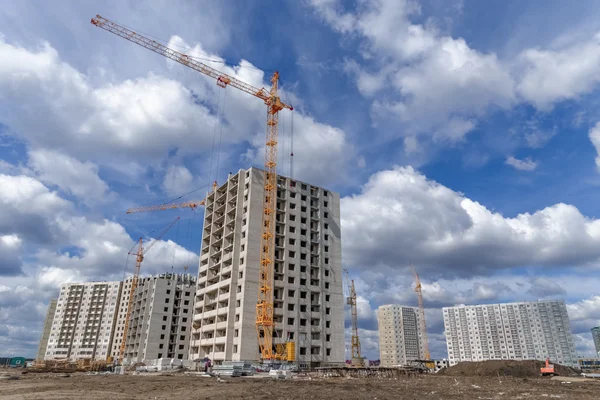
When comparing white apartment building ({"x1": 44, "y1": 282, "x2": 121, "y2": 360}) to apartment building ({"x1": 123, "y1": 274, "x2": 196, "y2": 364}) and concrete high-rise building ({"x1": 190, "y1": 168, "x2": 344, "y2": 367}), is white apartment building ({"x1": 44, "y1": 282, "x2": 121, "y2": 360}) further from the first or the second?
concrete high-rise building ({"x1": 190, "y1": 168, "x2": 344, "y2": 367})

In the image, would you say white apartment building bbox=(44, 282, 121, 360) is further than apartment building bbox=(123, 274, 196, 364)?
Yes

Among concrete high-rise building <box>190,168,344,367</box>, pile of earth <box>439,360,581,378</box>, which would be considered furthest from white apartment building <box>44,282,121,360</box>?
pile of earth <box>439,360,581,378</box>

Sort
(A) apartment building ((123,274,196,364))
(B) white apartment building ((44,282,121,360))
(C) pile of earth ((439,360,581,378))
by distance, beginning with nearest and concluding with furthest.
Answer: (C) pile of earth ((439,360,581,378))
(A) apartment building ((123,274,196,364))
(B) white apartment building ((44,282,121,360))

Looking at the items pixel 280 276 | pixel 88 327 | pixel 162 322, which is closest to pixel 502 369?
pixel 280 276

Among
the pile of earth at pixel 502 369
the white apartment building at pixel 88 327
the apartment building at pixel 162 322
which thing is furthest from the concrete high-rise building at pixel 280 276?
the white apartment building at pixel 88 327

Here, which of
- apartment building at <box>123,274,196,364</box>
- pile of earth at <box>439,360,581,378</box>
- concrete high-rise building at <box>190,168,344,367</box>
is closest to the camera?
pile of earth at <box>439,360,581,378</box>

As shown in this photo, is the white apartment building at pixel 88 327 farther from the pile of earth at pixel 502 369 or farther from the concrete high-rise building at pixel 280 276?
the pile of earth at pixel 502 369

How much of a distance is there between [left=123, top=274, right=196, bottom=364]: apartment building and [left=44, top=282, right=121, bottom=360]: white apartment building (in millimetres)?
51748

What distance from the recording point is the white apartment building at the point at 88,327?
18775 cm

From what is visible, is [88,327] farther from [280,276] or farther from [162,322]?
[280,276]

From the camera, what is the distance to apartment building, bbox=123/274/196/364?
430 feet

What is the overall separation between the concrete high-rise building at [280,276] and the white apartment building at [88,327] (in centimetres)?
10712

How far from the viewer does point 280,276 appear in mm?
91812

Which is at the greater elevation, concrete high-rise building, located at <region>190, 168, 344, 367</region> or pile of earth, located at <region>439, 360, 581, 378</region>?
concrete high-rise building, located at <region>190, 168, 344, 367</region>
